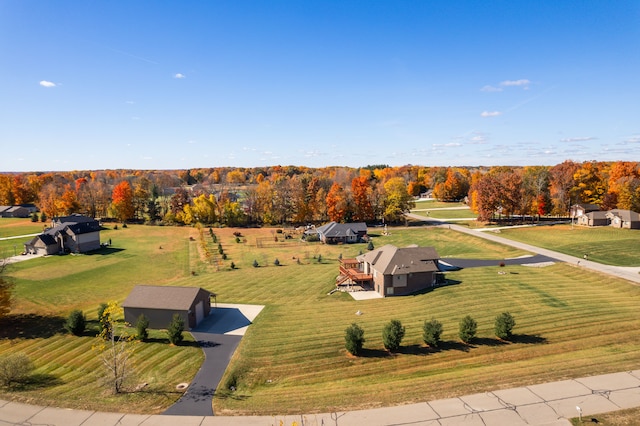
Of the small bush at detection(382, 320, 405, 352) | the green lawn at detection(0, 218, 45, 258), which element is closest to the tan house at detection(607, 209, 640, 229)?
the small bush at detection(382, 320, 405, 352)

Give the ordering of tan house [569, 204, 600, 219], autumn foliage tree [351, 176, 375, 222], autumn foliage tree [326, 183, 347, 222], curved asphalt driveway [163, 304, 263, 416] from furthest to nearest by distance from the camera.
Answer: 1. autumn foliage tree [351, 176, 375, 222]
2. autumn foliage tree [326, 183, 347, 222]
3. tan house [569, 204, 600, 219]
4. curved asphalt driveway [163, 304, 263, 416]

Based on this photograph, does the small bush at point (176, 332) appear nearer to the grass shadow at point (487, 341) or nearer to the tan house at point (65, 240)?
the grass shadow at point (487, 341)

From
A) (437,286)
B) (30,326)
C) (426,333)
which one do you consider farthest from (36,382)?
(437,286)

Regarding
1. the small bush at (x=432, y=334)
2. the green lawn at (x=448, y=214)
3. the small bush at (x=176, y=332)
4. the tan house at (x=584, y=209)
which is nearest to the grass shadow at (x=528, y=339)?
the small bush at (x=432, y=334)

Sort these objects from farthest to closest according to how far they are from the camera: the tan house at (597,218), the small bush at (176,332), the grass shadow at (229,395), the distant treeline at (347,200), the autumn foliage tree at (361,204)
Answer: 1. the autumn foliage tree at (361,204)
2. the distant treeline at (347,200)
3. the tan house at (597,218)
4. the small bush at (176,332)
5. the grass shadow at (229,395)

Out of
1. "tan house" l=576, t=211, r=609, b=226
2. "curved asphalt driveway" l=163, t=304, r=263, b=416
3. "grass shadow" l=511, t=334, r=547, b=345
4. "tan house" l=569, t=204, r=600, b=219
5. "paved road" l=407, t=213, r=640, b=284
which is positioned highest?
"tan house" l=569, t=204, r=600, b=219

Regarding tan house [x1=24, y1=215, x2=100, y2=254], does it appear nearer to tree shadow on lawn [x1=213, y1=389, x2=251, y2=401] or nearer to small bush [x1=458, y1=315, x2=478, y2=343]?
tree shadow on lawn [x1=213, y1=389, x2=251, y2=401]
